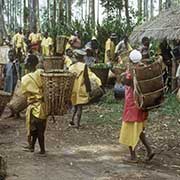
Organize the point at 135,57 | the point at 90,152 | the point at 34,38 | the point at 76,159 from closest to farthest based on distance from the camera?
1. the point at 135,57
2. the point at 76,159
3. the point at 90,152
4. the point at 34,38

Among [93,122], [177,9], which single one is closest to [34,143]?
[93,122]

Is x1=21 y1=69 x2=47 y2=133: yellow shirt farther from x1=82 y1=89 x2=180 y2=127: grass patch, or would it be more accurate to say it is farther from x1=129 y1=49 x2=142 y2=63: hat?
x1=82 y1=89 x2=180 y2=127: grass patch

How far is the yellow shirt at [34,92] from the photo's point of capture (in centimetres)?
777

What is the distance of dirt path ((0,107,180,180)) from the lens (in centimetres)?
702

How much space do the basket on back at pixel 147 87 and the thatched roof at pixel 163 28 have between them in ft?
21.0

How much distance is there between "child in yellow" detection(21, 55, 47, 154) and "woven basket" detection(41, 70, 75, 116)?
3.6 inches

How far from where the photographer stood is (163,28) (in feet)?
48.3

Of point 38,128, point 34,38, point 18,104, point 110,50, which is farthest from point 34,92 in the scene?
point 34,38

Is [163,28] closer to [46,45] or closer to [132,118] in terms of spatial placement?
[132,118]

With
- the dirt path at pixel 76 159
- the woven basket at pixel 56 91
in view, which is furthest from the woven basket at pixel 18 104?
the woven basket at pixel 56 91

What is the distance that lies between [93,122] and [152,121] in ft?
4.15

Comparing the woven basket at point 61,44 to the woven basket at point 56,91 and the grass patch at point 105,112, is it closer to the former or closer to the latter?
the grass patch at point 105,112

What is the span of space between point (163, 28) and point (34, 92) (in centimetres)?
766

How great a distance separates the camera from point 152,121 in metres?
11.4
